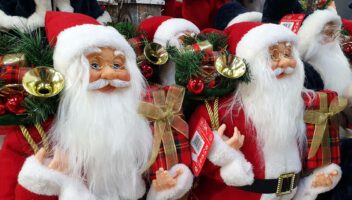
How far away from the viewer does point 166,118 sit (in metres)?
1.07

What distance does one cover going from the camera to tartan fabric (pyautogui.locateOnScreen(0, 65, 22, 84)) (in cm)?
93

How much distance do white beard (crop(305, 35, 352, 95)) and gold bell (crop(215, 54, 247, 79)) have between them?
1.88 feet

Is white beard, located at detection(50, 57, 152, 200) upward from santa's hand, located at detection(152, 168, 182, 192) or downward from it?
upward

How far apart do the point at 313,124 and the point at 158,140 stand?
0.55 m

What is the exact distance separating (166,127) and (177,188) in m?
0.18

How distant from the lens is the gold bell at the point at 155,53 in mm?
1225

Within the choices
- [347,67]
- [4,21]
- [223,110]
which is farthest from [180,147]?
[347,67]

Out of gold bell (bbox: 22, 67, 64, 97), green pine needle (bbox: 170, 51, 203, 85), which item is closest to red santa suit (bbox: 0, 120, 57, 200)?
gold bell (bbox: 22, 67, 64, 97)

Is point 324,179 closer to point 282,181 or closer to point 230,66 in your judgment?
point 282,181

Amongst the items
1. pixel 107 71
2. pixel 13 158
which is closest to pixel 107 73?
pixel 107 71

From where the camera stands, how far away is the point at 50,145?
967 mm

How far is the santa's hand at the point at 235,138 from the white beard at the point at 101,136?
247 millimetres

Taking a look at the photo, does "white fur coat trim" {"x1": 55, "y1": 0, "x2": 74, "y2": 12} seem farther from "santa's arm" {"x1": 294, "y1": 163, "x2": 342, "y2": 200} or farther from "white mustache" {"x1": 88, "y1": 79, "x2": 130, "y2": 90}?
"santa's arm" {"x1": 294, "y1": 163, "x2": 342, "y2": 200}

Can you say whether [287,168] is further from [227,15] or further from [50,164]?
[227,15]
